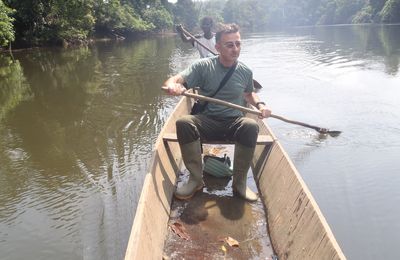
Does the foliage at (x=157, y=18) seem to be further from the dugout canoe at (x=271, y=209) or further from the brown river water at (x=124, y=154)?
the dugout canoe at (x=271, y=209)

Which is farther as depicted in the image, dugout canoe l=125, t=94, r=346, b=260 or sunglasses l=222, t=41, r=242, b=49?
sunglasses l=222, t=41, r=242, b=49

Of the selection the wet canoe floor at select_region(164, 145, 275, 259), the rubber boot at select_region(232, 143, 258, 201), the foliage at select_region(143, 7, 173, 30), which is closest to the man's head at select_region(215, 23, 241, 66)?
the rubber boot at select_region(232, 143, 258, 201)

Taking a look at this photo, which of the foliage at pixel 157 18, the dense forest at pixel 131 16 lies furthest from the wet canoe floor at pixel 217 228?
the foliage at pixel 157 18

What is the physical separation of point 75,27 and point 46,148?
79.6ft

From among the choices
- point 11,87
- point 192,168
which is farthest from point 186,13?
point 192,168

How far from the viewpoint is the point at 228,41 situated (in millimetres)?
3936

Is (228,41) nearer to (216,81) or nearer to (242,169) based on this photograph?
(216,81)

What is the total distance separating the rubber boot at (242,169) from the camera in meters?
3.93

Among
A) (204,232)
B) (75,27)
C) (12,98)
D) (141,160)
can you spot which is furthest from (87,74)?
(75,27)

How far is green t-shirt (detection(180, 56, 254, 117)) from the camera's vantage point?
4137 millimetres

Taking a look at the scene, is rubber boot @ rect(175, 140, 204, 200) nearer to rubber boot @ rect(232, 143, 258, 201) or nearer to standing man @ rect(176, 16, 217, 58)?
rubber boot @ rect(232, 143, 258, 201)

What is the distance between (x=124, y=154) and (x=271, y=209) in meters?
3.09

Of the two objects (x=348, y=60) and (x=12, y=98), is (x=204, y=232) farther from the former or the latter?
(x=348, y=60)

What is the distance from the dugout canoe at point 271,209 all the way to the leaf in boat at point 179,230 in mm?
62
